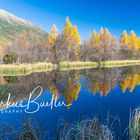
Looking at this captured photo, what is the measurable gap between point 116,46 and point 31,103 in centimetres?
4797

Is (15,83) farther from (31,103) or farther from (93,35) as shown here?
(93,35)

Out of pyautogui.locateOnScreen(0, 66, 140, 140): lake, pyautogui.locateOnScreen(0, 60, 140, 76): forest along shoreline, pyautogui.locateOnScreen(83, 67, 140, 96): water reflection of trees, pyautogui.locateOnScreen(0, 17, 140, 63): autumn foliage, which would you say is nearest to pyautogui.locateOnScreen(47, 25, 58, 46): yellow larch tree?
pyautogui.locateOnScreen(0, 17, 140, 63): autumn foliage

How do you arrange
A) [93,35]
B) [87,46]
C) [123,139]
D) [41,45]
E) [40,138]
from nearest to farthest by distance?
[40,138], [123,139], [41,45], [87,46], [93,35]

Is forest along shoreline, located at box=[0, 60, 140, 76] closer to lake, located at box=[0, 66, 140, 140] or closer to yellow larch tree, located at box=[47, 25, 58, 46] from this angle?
yellow larch tree, located at box=[47, 25, 58, 46]

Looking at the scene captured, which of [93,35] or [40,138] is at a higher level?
[93,35]

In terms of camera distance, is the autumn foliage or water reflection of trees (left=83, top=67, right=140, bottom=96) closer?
water reflection of trees (left=83, top=67, right=140, bottom=96)

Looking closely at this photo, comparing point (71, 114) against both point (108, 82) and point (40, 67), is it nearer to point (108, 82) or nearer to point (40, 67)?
point (108, 82)

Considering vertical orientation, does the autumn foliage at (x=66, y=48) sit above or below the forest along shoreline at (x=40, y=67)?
above

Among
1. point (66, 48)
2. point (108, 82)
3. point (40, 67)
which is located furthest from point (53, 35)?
point (108, 82)

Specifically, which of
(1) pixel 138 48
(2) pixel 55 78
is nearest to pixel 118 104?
(2) pixel 55 78

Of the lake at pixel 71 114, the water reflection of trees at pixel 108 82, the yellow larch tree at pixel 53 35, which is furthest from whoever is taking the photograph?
the yellow larch tree at pixel 53 35

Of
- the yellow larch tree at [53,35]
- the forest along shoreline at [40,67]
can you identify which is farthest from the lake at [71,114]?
the yellow larch tree at [53,35]

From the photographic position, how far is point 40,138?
7445 mm

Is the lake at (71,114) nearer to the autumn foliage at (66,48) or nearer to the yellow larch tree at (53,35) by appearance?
the autumn foliage at (66,48)
